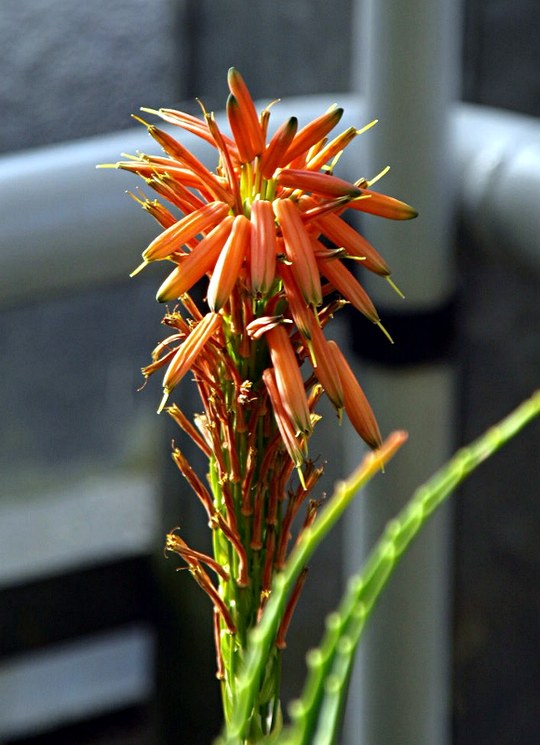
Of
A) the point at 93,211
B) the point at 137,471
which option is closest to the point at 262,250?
the point at 93,211

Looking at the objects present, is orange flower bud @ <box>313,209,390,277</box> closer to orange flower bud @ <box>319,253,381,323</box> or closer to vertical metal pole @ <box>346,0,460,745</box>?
orange flower bud @ <box>319,253,381,323</box>

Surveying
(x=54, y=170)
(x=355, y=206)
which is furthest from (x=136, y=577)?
(x=355, y=206)

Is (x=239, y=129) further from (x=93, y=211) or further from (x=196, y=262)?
(x=93, y=211)

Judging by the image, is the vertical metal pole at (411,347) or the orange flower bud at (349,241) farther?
the vertical metal pole at (411,347)

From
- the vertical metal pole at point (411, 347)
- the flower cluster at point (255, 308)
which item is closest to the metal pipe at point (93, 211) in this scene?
the vertical metal pole at point (411, 347)

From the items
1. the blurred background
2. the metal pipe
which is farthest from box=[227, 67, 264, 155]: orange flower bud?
the blurred background

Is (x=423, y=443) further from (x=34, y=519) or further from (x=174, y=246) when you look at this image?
(x=34, y=519)

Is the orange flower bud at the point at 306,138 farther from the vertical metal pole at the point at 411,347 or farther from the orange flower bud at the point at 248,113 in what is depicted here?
the vertical metal pole at the point at 411,347
